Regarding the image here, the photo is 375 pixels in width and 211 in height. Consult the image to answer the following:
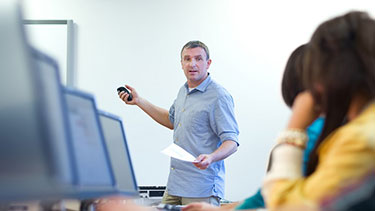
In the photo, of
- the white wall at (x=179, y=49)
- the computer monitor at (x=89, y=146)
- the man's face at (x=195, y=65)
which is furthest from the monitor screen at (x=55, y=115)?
the white wall at (x=179, y=49)

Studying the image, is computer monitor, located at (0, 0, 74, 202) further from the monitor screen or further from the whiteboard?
the whiteboard

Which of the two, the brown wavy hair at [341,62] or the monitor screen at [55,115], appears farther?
the brown wavy hair at [341,62]

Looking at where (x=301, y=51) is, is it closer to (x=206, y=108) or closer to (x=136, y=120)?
(x=206, y=108)

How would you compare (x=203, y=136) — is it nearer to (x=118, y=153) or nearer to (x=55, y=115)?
(x=118, y=153)

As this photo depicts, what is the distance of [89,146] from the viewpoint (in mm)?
1258

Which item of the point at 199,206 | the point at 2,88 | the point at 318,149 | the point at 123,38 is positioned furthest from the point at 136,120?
the point at 2,88

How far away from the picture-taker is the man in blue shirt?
3000 mm

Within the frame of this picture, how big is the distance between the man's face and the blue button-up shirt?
6 centimetres

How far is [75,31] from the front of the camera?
4.37m

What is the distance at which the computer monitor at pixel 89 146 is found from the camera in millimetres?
1156

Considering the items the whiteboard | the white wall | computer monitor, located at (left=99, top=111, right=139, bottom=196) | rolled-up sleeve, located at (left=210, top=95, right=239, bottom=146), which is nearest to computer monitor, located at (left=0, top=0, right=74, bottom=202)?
computer monitor, located at (left=99, top=111, right=139, bottom=196)

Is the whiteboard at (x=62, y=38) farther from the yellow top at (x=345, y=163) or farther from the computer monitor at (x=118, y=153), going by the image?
the yellow top at (x=345, y=163)

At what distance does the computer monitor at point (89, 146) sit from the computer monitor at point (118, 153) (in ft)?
0.63

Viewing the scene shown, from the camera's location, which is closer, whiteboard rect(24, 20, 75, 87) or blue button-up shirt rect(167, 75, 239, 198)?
blue button-up shirt rect(167, 75, 239, 198)
